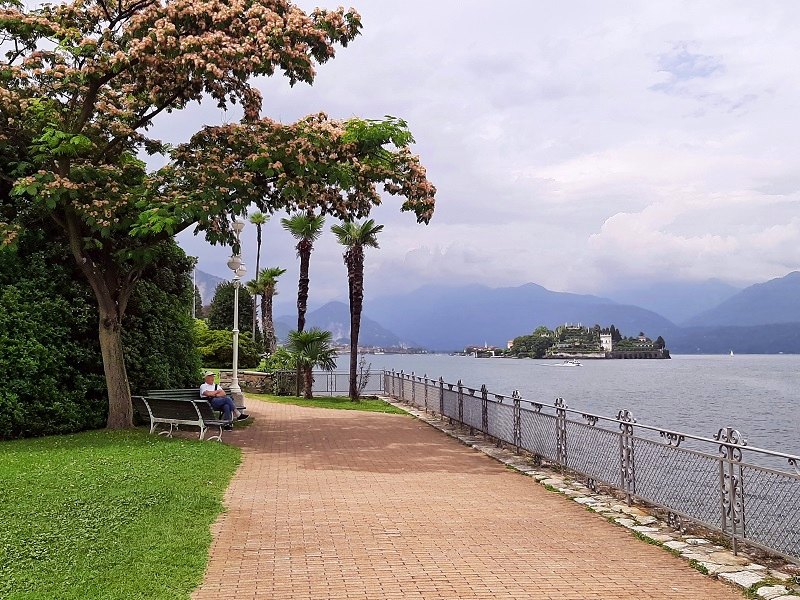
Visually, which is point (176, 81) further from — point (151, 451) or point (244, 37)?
point (151, 451)

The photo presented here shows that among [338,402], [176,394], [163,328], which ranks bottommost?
[338,402]

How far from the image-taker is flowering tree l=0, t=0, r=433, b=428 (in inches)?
519

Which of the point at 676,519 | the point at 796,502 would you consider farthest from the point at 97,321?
the point at 796,502

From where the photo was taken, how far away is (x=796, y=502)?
7191 millimetres

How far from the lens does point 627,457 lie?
29.7 ft

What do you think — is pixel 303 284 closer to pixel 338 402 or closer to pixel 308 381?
pixel 308 381

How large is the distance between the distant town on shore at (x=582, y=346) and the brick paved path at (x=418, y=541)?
543ft

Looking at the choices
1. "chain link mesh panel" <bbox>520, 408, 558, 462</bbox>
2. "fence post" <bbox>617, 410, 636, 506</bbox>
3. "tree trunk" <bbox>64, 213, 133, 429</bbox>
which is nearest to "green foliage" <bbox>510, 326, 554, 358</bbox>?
"tree trunk" <bbox>64, 213, 133, 429</bbox>

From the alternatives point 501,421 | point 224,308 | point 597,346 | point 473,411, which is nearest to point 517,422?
point 501,421

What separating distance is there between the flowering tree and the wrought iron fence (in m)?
13.6

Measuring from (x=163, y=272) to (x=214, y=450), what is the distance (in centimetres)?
729

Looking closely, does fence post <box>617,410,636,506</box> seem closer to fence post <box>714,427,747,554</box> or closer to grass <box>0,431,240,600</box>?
fence post <box>714,427,747,554</box>

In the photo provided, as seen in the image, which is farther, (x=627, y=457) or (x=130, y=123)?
(x=130, y=123)

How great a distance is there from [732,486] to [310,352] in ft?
70.5
